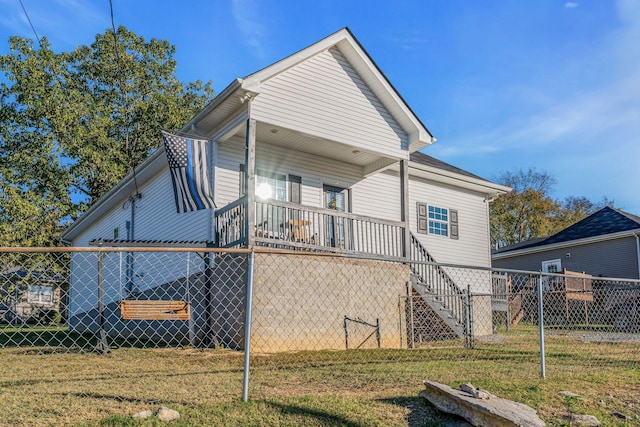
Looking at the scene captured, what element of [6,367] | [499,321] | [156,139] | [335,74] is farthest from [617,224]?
[6,367]

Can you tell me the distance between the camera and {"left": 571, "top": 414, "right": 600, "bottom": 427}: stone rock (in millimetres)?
4723

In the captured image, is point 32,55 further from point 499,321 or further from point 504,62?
point 499,321

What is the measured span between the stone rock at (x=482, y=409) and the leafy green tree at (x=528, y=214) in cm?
3454

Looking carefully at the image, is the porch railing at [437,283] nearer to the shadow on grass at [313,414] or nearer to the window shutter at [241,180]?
the window shutter at [241,180]

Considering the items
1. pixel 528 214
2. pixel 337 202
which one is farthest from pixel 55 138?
pixel 528 214

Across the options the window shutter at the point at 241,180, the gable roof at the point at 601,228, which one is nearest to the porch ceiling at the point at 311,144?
the window shutter at the point at 241,180

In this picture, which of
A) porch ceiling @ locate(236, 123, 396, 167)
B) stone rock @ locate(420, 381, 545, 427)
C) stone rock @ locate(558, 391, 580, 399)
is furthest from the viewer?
porch ceiling @ locate(236, 123, 396, 167)

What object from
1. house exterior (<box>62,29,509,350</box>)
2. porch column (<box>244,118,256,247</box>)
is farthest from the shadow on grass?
porch column (<box>244,118,256,247</box>)

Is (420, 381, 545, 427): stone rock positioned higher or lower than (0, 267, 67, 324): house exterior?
lower

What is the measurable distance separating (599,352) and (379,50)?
26.7 feet

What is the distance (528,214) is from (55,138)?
101ft

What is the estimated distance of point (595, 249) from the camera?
23.6 m

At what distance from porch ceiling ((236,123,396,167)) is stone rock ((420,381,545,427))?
7341mm

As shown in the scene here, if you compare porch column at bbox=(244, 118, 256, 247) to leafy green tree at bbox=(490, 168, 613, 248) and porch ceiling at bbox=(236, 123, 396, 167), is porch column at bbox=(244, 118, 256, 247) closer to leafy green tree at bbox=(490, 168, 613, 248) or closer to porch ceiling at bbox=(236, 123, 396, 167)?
porch ceiling at bbox=(236, 123, 396, 167)
